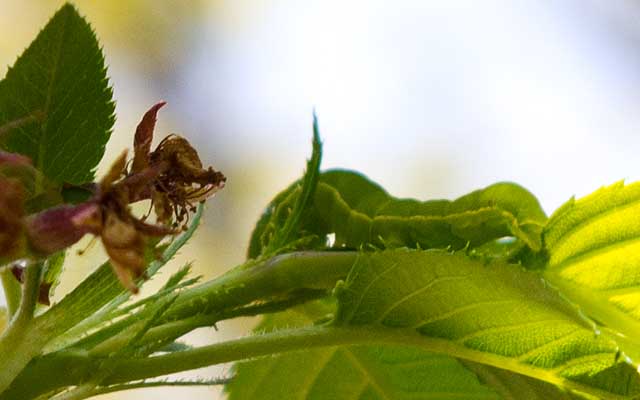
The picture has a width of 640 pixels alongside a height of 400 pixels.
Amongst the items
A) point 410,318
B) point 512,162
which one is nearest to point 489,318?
point 410,318

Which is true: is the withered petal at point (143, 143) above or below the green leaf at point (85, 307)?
above

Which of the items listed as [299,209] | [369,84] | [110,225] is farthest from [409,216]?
[369,84]

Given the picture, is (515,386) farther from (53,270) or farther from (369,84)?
(369,84)

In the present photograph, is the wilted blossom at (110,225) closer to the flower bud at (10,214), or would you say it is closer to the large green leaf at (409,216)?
the flower bud at (10,214)

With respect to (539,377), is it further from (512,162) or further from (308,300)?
(512,162)

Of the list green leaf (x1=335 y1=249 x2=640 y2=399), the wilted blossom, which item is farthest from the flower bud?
green leaf (x1=335 y1=249 x2=640 y2=399)

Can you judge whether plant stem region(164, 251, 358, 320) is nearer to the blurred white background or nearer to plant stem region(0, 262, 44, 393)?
plant stem region(0, 262, 44, 393)

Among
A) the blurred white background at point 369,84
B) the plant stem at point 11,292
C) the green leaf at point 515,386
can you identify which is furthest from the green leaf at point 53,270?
the blurred white background at point 369,84
